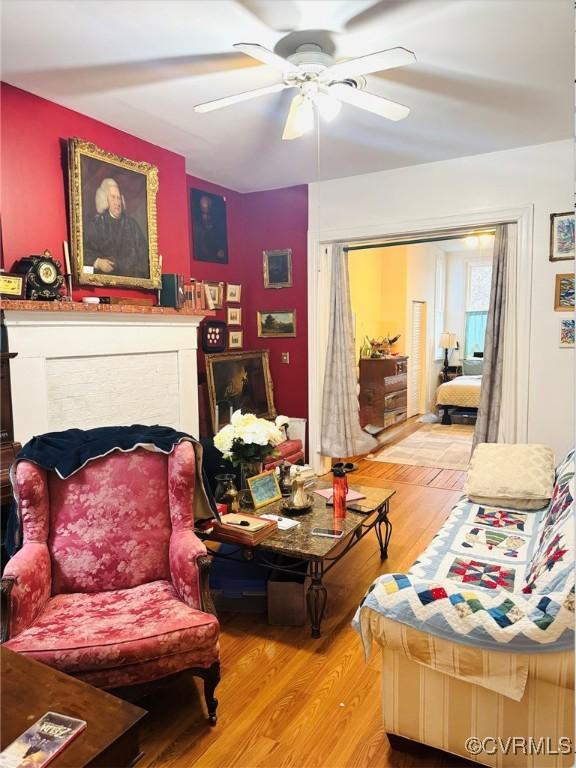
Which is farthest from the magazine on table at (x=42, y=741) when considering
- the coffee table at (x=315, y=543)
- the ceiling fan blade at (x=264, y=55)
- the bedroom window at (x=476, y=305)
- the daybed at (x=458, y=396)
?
the bedroom window at (x=476, y=305)

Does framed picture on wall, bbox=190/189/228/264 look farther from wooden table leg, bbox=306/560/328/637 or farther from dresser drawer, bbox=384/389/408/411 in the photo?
wooden table leg, bbox=306/560/328/637

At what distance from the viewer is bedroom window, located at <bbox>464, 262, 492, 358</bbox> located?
9.11 metres

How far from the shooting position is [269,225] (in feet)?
17.1

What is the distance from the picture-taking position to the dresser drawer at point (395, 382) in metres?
6.56

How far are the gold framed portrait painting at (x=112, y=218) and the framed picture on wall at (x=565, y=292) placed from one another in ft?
10.2

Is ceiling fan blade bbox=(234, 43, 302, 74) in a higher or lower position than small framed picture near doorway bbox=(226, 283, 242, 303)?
higher

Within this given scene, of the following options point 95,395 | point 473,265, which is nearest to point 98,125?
point 95,395

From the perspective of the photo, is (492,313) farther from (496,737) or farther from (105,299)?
(496,737)

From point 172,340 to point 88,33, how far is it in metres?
2.00

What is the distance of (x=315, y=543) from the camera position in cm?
248

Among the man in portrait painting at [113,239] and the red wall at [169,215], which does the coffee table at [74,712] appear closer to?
the red wall at [169,215]
